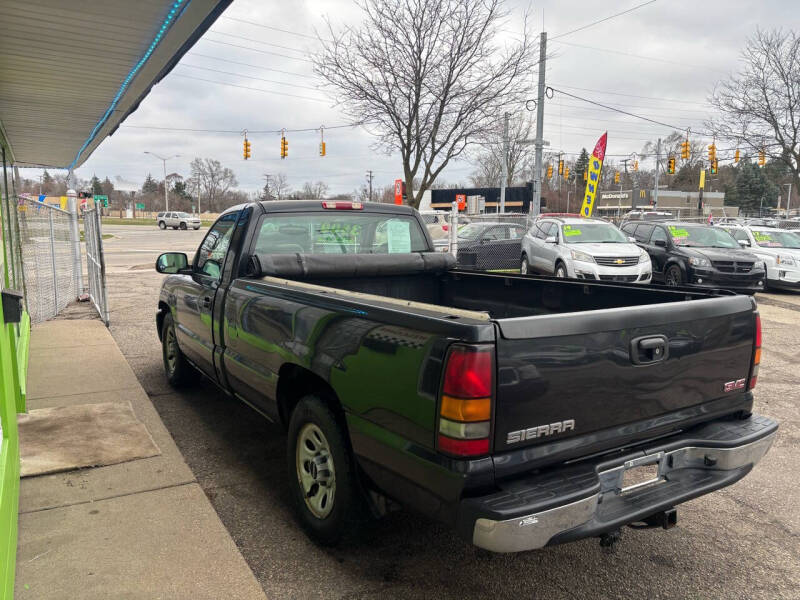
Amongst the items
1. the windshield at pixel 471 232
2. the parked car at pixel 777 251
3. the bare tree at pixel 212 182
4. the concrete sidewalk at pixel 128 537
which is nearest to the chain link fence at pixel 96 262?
the concrete sidewalk at pixel 128 537

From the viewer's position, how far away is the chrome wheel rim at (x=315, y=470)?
9.89 feet

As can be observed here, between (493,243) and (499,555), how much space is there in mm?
13785

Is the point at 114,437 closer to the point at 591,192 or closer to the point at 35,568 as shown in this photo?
the point at 35,568

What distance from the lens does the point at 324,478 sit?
307 cm

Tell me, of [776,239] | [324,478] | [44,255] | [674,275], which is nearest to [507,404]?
[324,478]

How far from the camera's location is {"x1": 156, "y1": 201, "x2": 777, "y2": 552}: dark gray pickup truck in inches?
86.0

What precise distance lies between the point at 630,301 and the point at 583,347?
1.41 m

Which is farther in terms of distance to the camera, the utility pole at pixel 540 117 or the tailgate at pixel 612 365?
the utility pole at pixel 540 117

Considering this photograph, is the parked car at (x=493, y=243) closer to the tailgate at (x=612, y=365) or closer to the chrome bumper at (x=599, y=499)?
the tailgate at (x=612, y=365)

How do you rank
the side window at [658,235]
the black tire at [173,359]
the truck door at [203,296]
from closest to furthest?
the truck door at [203,296], the black tire at [173,359], the side window at [658,235]

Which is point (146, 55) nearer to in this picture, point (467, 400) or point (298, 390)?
point (298, 390)

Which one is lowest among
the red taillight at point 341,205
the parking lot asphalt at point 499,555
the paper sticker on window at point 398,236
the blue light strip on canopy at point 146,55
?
the parking lot asphalt at point 499,555

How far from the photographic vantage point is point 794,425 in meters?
5.20

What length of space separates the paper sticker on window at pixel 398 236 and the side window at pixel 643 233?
12.6 m
